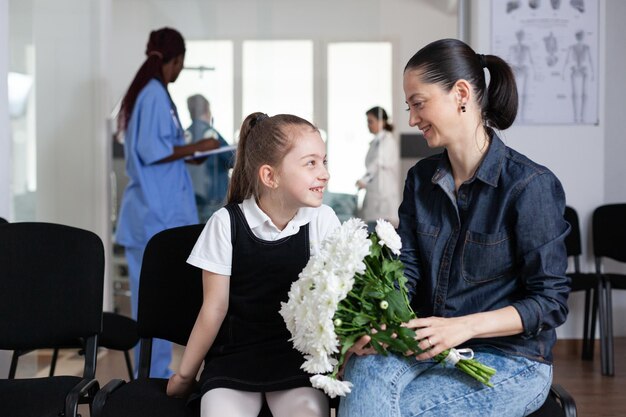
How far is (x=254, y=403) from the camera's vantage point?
1.91 m

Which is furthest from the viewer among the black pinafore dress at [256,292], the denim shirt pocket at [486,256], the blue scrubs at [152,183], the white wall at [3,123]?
the blue scrubs at [152,183]

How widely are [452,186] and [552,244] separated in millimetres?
286

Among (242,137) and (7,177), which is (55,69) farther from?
(242,137)

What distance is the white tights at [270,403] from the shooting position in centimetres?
183

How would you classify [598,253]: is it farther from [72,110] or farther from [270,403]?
[270,403]

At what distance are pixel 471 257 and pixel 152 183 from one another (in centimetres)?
235

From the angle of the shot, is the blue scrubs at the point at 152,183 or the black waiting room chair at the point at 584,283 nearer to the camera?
the blue scrubs at the point at 152,183

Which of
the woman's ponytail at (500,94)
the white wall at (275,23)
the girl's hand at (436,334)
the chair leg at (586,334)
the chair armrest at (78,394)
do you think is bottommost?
the chair leg at (586,334)

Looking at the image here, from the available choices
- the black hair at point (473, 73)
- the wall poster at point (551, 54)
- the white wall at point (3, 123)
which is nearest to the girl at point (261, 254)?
the black hair at point (473, 73)

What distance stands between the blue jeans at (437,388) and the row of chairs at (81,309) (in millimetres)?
108

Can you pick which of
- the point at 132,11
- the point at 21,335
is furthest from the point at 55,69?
the point at 21,335

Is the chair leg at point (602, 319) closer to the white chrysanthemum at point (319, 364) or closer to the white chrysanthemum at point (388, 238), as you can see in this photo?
the white chrysanthemum at point (388, 238)

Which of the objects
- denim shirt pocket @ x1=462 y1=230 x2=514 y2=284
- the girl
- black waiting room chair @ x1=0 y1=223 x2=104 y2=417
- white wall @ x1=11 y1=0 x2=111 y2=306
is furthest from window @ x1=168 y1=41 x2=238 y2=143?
denim shirt pocket @ x1=462 y1=230 x2=514 y2=284

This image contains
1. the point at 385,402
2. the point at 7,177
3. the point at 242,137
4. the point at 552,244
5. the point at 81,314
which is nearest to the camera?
the point at 385,402
